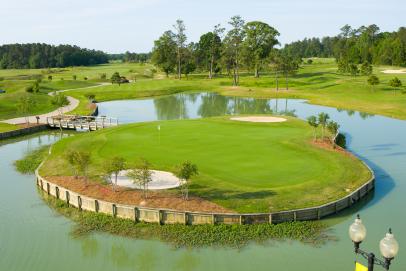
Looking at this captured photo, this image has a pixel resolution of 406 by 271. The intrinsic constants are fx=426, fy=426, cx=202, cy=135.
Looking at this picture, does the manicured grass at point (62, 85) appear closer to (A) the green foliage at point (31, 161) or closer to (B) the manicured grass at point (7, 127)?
(B) the manicured grass at point (7, 127)

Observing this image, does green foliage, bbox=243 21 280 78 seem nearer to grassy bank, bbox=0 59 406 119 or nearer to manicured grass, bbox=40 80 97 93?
grassy bank, bbox=0 59 406 119

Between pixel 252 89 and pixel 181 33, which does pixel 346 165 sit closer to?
pixel 252 89

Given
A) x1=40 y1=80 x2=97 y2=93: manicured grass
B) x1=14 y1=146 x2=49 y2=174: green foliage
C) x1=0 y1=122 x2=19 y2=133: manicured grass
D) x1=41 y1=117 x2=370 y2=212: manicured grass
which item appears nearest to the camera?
x1=41 y1=117 x2=370 y2=212: manicured grass

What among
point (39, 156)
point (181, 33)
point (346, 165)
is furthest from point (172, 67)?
point (346, 165)

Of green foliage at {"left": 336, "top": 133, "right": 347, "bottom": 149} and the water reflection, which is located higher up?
green foliage at {"left": 336, "top": 133, "right": 347, "bottom": 149}

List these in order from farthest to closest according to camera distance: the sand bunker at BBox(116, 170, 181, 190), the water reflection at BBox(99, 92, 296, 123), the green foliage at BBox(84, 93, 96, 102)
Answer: the green foliage at BBox(84, 93, 96, 102) < the water reflection at BBox(99, 92, 296, 123) < the sand bunker at BBox(116, 170, 181, 190)

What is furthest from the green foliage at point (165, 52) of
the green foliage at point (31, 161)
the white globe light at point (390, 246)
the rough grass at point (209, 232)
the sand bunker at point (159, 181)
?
the white globe light at point (390, 246)

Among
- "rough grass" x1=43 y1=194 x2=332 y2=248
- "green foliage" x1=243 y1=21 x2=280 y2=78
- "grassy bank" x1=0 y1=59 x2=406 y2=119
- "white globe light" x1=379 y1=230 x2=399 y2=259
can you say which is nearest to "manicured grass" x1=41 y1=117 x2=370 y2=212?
"rough grass" x1=43 y1=194 x2=332 y2=248
